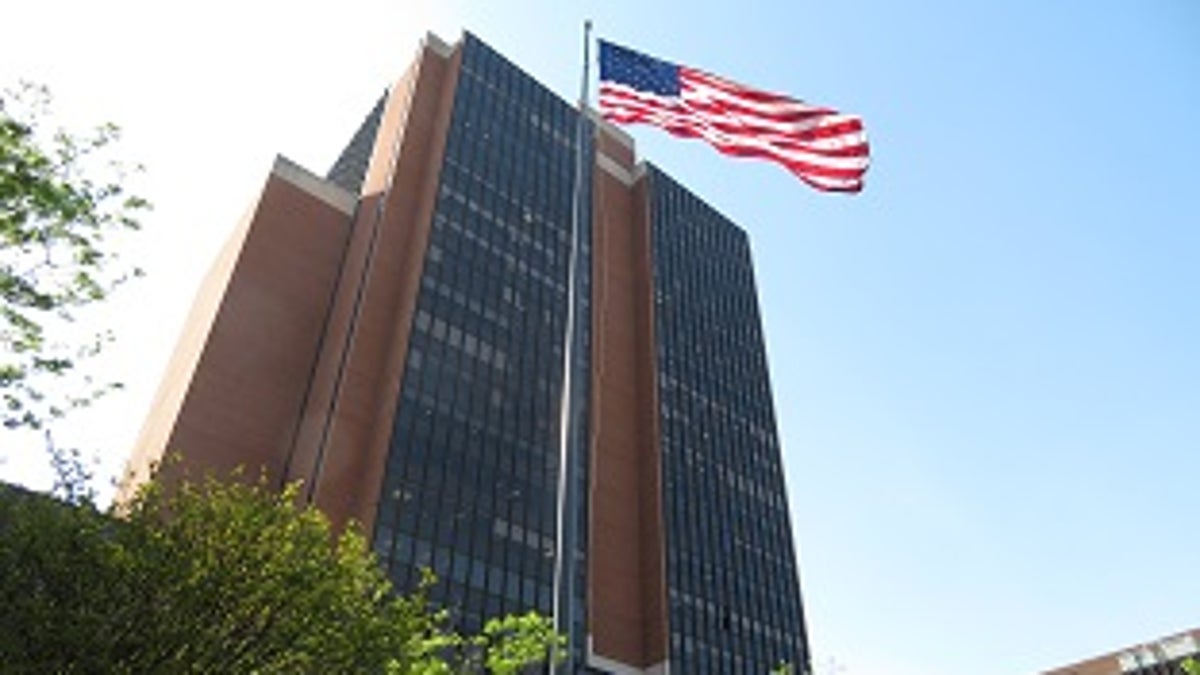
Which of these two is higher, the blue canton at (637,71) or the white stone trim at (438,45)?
the white stone trim at (438,45)

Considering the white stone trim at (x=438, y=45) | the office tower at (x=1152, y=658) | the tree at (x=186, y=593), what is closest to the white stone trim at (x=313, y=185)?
the white stone trim at (x=438, y=45)

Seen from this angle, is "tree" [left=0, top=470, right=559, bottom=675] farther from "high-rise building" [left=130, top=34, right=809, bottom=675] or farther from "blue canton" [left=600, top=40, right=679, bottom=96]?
"high-rise building" [left=130, top=34, right=809, bottom=675]

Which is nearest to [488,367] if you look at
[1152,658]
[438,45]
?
[438,45]

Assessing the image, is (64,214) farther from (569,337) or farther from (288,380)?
(288,380)

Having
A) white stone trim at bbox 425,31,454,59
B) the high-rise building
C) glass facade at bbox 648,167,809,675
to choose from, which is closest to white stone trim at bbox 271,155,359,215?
the high-rise building

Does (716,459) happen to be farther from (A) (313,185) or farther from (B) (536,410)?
(A) (313,185)

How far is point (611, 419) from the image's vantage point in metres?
72.4

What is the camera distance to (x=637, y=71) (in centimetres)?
2247

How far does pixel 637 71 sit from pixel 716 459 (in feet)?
198

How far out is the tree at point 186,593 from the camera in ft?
48.0

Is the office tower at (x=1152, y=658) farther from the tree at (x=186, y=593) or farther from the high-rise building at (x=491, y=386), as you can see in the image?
the tree at (x=186, y=593)

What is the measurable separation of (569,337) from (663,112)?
7.14 meters

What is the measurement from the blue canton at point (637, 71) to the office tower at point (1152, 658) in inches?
3119

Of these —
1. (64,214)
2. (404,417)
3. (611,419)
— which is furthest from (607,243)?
(64,214)
